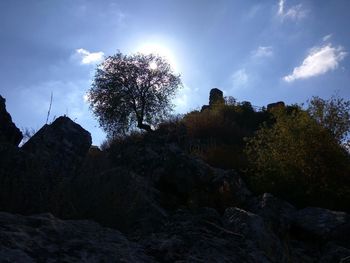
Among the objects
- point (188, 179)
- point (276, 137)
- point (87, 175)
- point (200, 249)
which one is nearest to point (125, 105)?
point (276, 137)

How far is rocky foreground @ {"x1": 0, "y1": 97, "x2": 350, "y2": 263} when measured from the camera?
2.69 metres

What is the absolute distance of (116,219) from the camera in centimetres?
539

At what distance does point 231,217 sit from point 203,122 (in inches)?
1113

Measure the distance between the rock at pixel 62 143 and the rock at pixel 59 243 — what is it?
6140mm

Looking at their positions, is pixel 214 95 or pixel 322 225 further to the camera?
pixel 214 95

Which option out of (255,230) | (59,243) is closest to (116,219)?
(255,230)


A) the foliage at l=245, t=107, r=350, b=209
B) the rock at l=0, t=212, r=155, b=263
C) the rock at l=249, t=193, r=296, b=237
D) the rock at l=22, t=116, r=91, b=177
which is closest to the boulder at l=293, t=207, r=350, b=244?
the rock at l=249, t=193, r=296, b=237

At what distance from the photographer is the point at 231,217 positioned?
655 centimetres

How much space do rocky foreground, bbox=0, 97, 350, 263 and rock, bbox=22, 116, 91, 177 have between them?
0.02 meters

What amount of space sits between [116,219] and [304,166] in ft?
51.8

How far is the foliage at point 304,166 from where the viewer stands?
18.9 m

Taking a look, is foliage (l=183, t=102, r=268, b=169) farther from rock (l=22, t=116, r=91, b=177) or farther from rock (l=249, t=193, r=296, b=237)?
rock (l=22, t=116, r=91, b=177)

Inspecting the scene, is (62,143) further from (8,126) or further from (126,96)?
(126,96)

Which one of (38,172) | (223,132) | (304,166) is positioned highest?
(223,132)
